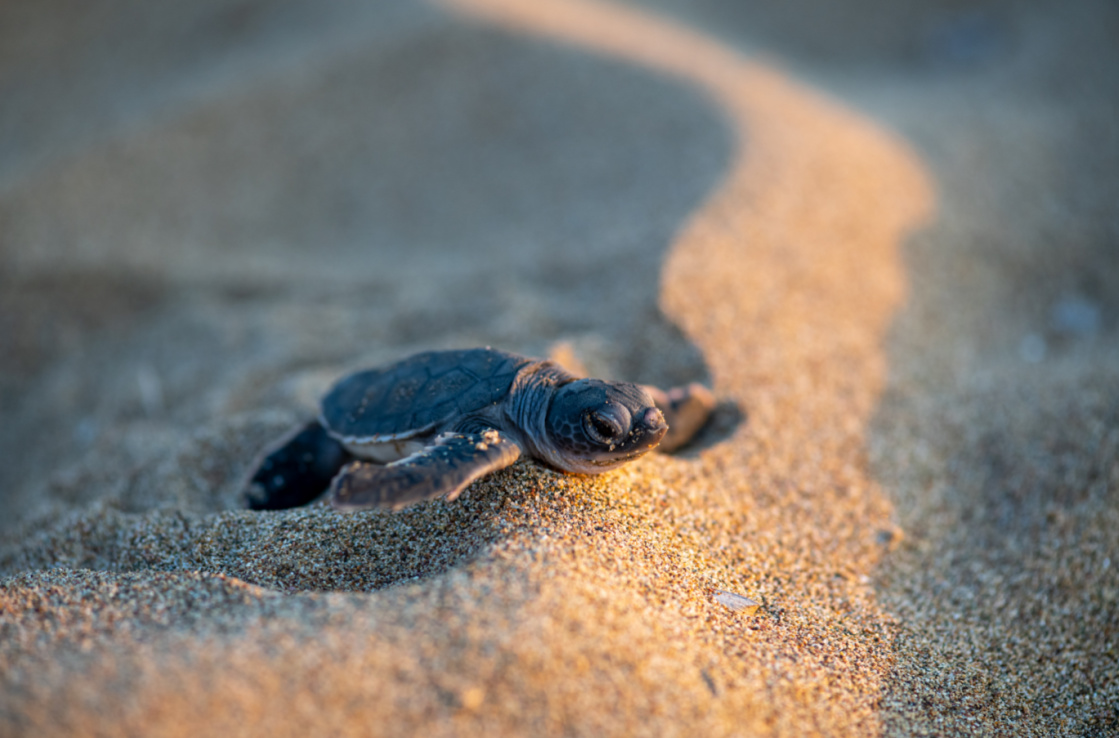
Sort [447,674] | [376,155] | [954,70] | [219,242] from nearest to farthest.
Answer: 1. [447,674]
2. [219,242]
3. [376,155]
4. [954,70]

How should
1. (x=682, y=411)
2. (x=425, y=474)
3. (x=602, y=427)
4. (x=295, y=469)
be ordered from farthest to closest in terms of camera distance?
1. (x=682, y=411)
2. (x=295, y=469)
3. (x=602, y=427)
4. (x=425, y=474)

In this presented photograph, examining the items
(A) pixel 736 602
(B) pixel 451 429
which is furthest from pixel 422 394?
(A) pixel 736 602

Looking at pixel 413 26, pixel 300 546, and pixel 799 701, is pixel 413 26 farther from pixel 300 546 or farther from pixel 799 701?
pixel 799 701

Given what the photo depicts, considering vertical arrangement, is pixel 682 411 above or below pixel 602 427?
below

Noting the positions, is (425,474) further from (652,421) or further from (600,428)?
(652,421)

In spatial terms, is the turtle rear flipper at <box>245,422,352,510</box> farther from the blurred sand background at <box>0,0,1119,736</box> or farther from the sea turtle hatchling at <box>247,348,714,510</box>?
the blurred sand background at <box>0,0,1119,736</box>

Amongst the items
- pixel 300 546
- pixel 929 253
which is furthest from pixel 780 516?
pixel 929 253
